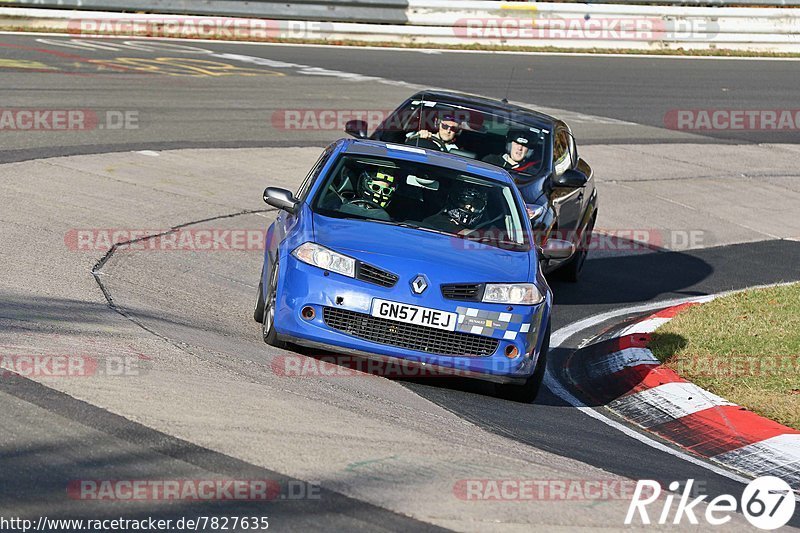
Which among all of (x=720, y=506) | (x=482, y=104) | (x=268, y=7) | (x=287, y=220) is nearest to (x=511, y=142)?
(x=482, y=104)

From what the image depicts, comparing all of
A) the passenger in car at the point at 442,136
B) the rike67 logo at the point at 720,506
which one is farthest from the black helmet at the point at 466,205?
the rike67 logo at the point at 720,506

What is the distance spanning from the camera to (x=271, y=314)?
832 cm

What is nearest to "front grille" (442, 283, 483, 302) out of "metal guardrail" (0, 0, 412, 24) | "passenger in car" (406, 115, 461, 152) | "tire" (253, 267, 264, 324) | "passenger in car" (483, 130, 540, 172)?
"tire" (253, 267, 264, 324)

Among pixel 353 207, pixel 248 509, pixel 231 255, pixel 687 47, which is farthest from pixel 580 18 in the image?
pixel 248 509

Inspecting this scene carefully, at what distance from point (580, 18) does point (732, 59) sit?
448 centimetres

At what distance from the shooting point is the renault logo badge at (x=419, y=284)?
784 cm

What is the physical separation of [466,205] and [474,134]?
2.96 meters

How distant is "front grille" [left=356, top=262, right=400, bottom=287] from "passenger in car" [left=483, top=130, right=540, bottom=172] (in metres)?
4.12

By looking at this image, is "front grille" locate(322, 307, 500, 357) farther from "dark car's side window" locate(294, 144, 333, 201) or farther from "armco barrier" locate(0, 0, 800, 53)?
"armco barrier" locate(0, 0, 800, 53)

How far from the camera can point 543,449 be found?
6.95m

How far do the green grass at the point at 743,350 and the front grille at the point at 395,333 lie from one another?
218cm

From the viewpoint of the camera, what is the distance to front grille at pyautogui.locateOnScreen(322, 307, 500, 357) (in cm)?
784

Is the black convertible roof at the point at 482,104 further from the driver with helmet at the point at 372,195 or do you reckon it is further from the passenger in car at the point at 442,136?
the driver with helmet at the point at 372,195

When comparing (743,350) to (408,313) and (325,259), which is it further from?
(325,259)
